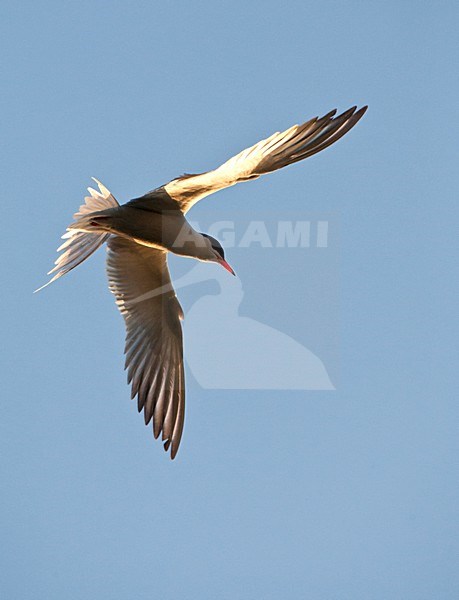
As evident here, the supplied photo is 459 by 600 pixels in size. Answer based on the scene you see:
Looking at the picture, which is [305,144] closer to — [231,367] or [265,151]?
[265,151]

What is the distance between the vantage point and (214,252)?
936cm

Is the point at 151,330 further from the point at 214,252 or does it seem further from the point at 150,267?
the point at 214,252

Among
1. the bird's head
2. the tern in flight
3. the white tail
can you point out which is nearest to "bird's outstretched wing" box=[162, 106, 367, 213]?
the tern in flight

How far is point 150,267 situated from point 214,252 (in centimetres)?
118

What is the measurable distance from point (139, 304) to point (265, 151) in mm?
3145

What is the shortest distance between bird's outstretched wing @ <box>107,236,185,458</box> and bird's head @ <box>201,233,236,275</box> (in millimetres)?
1008

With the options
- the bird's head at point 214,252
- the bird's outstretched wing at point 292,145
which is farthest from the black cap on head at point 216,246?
the bird's outstretched wing at point 292,145

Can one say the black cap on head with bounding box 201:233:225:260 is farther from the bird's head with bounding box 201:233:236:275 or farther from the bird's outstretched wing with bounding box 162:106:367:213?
the bird's outstretched wing with bounding box 162:106:367:213

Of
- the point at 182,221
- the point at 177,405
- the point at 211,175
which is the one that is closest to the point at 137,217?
Answer: the point at 182,221

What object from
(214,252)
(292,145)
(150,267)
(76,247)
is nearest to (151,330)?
(150,267)

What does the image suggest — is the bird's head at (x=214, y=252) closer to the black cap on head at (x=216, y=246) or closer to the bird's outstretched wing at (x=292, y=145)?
the black cap on head at (x=216, y=246)

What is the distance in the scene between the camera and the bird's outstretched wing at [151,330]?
10289 millimetres

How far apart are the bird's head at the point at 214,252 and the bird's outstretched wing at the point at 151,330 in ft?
3.31

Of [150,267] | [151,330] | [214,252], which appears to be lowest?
[151,330]
